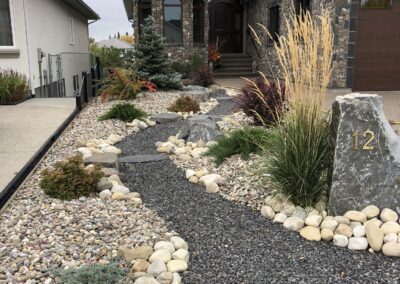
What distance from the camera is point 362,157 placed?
11.1 feet

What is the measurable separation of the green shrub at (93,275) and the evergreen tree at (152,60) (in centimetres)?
878

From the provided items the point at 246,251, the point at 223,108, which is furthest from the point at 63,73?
the point at 246,251

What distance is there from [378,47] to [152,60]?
5.64 m

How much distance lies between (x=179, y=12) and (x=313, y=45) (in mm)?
13062

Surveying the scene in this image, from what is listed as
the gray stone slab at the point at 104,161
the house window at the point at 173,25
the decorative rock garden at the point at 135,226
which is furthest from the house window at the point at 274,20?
the gray stone slab at the point at 104,161

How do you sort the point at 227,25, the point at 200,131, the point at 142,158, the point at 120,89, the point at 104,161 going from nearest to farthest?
the point at 104,161, the point at 142,158, the point at 200,131, the point at 120,89, the point at 227,25

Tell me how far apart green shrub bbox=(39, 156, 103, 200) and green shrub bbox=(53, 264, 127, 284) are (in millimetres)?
1363

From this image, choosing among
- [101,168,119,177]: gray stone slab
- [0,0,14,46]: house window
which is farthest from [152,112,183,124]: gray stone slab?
[0,0,14,46]: house window

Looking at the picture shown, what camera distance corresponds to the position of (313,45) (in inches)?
129

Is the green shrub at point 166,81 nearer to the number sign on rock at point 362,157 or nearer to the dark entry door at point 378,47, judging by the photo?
the dark entry door at point 378,47

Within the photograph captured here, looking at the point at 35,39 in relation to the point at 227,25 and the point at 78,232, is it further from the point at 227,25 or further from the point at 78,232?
the point at 227,25

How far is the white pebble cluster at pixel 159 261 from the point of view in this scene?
105 inches

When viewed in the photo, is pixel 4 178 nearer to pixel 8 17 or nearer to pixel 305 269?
pixel 305 269

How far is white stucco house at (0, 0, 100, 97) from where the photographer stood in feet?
30.7
